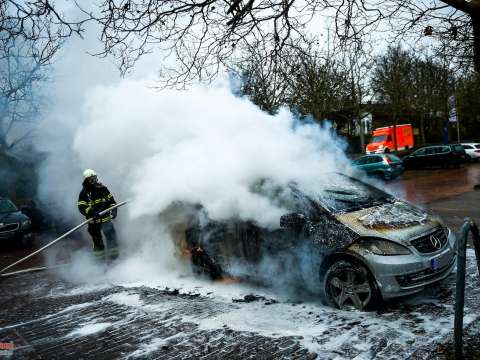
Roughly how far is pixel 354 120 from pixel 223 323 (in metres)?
29.6

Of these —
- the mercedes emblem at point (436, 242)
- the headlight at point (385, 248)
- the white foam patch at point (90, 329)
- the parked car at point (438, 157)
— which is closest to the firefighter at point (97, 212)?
the white foam patch at point (90, 329)

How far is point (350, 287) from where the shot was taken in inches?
182

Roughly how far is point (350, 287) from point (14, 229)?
9926 mm

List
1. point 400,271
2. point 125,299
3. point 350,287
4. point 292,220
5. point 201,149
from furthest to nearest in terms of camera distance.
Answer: point 201,149 → point 125,299 → point 292,220 → point 350,287 → point 400,271

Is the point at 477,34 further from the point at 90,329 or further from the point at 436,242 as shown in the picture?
the point at 90,329

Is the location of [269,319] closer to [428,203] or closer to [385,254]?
[385,254]

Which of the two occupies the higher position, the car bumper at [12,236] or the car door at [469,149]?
the car door at [469,149]

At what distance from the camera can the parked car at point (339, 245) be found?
4.48 m

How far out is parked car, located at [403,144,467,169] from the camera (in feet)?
86.4

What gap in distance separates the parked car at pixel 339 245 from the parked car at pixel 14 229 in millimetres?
7674

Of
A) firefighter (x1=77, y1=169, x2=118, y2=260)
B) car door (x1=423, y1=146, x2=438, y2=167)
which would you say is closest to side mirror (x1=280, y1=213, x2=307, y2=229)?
firefighter (x1=77, y1=169, x2=118, y2=260)

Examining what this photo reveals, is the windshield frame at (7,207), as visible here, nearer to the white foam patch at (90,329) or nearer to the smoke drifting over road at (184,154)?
the smoke drifting over road at (184,154)

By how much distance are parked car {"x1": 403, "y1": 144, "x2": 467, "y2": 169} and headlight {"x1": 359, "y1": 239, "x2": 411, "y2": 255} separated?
24630 millimetres

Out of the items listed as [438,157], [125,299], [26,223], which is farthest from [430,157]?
[125,299]
